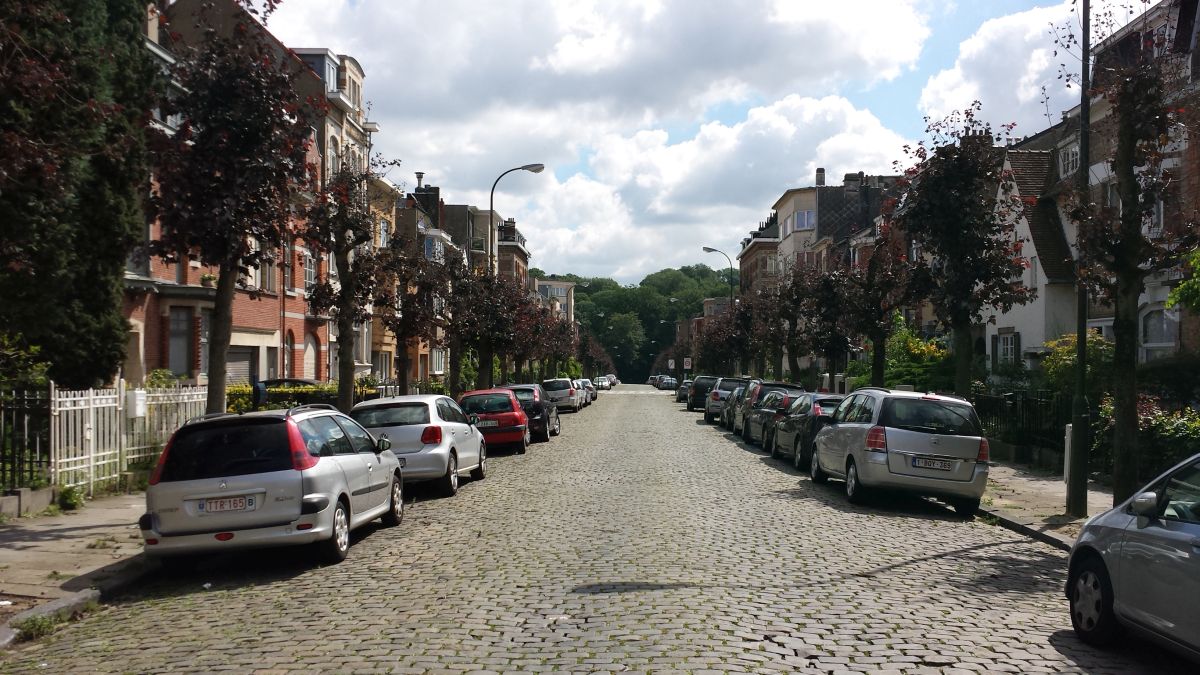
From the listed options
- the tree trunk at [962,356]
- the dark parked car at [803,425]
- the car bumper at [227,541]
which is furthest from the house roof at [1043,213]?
the car bumper at [227,541]

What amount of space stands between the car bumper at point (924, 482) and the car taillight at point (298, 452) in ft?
26.1

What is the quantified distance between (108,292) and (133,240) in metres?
1.24

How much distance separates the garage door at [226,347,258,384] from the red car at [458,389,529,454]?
38.8ft

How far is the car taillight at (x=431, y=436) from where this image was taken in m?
15.1

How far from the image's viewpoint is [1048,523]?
12930 millimetres

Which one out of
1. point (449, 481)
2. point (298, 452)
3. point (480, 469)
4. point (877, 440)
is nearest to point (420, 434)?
point (449, 481)

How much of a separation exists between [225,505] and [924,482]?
9260 mm

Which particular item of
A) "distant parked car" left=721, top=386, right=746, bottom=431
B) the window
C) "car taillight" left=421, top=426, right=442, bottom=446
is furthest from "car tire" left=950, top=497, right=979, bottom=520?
the window

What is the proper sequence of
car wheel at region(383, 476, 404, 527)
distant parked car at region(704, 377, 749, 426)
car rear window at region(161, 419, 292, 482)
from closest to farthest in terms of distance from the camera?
1. car rear window at region(161, 419, 292, 482)
2. car wheel at region(383, 476, 404, 527)
3. distant parked car at region(704, 377, 749, 426)

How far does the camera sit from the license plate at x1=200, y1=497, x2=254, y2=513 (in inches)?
370

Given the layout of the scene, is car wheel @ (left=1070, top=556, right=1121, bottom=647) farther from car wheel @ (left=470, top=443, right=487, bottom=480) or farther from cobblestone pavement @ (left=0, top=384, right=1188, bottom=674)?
car wheel @ (left=470, top=443, right=487, bottom=480)

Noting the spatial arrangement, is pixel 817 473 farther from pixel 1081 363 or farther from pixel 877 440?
pixel 1081 363

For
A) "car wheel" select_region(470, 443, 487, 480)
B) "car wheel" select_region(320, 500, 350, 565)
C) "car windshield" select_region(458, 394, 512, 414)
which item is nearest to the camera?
"car wheel" select_region(320, 500, 350, 565)

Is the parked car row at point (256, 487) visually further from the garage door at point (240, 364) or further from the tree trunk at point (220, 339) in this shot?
the garage door at point (240, 364)
